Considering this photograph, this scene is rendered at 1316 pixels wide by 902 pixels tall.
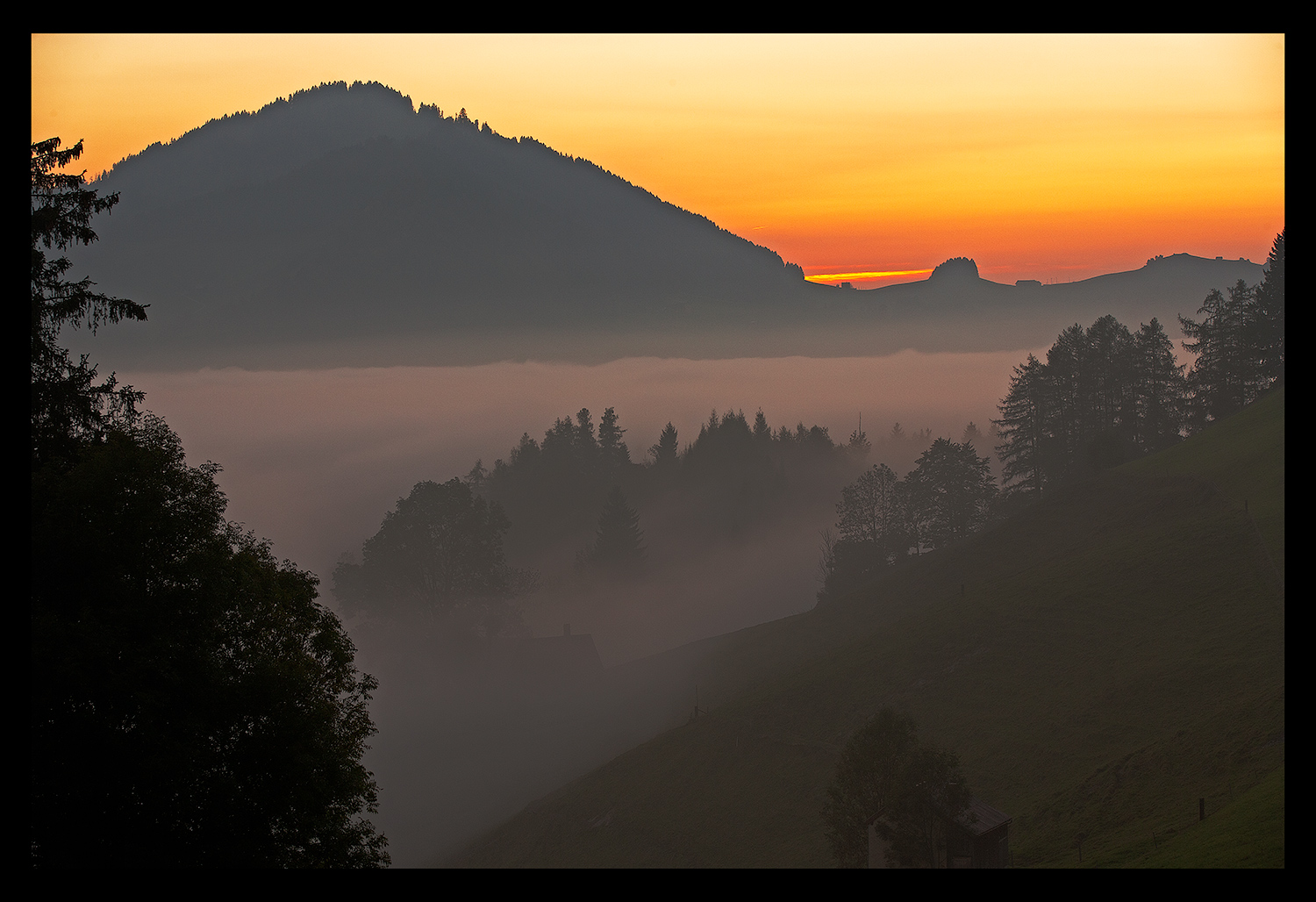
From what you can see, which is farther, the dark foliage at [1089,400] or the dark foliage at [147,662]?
the dark foliage at [1089,400]

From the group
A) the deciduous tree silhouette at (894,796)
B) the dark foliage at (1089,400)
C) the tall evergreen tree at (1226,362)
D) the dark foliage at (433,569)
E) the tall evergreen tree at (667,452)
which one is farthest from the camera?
the tall evergreen tree at (667,452)

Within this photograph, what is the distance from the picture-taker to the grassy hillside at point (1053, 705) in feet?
113

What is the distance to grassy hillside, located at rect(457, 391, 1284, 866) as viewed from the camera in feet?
113

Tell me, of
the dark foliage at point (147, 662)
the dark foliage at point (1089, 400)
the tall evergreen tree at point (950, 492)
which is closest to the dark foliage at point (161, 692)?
the dark foliage at point (147, 662)

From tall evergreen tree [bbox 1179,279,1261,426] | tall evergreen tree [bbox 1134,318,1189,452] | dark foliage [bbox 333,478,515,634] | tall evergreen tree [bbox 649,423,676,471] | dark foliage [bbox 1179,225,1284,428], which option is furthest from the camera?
tall evergreen tree [bbox 649,423,676,471]

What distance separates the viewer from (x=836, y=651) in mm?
63812

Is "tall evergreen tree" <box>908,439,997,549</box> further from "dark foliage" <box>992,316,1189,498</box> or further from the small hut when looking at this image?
the small hut

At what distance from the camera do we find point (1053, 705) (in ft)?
150

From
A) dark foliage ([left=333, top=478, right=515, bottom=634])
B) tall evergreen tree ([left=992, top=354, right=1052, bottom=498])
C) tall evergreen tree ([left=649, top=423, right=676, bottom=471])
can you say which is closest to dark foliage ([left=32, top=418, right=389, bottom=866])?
dark foliage ([left=333, top=478, right=515, bottom=634])

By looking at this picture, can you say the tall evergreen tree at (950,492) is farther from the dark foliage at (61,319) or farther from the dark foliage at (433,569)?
the dark foliage at (61,319)

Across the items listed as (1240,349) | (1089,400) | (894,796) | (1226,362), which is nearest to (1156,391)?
(1089,400)

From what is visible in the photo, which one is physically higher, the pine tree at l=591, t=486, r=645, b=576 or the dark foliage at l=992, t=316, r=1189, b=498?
the dark foliage at l=992, t=316, r=1189, b=498

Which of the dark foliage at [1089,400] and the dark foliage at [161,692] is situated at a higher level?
the dark foliage at [1089,400]
